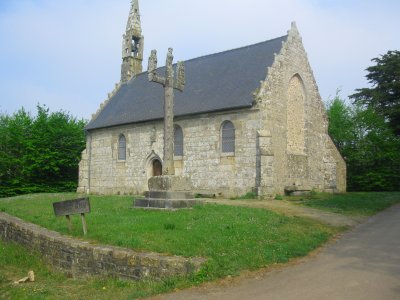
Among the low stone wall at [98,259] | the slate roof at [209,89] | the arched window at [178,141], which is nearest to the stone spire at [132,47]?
the slate roof at [209,89]

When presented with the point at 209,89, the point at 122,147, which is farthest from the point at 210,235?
the point at 122,147

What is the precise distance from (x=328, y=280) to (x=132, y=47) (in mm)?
30071

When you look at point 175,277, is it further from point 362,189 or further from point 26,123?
point 26,123

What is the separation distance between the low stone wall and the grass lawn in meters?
0.23

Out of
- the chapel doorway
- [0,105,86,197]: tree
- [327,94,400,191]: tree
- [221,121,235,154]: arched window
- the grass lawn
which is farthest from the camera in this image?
[0,105,86,197]: tree

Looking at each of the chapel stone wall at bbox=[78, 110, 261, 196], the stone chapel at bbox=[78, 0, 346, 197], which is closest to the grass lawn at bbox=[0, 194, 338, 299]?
the chapel stone wall at bbox=[78, 110, 261, 196]

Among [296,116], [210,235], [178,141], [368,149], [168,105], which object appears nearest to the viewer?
[210,235]

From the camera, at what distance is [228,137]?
21141mm

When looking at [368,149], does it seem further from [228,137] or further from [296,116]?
[228,137]

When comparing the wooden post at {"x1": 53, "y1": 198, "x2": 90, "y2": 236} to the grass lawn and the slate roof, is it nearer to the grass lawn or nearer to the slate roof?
the grass lawn

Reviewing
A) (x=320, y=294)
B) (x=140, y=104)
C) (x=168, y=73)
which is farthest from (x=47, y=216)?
(x=140, y=104)

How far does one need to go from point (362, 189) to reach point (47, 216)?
74.7ft

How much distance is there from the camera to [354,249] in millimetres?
8984

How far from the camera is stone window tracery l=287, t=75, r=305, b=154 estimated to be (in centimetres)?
2252
